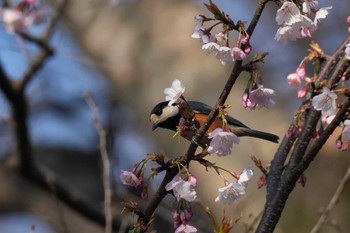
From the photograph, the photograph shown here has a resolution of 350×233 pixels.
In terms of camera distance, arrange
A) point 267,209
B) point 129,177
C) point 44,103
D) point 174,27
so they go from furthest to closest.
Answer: point 174,27 → point 44,103 → point 267,209 → point 129,177

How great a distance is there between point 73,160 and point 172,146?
93 centimetres

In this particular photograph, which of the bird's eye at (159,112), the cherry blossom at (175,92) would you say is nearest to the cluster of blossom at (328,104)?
the cherry blossom at (175,92)

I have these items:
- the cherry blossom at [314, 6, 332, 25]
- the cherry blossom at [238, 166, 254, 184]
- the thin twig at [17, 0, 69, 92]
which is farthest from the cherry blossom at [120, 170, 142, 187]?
the thin twig at [17, 0, 69, 92]

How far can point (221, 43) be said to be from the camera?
1668 millimetres

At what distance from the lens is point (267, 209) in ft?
6.29

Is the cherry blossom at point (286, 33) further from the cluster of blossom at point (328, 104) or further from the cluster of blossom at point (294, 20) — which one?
the cluster of blossom at point (328, 104)

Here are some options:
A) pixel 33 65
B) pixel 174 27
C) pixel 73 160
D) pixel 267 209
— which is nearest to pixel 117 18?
pixel 174 27

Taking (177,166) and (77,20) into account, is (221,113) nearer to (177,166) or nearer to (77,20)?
(177,166)

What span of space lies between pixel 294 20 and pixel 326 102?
8.8 inches

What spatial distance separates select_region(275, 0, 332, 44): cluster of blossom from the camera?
5.13 ft

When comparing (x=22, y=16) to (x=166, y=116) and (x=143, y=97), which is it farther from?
(x=143, y=97)

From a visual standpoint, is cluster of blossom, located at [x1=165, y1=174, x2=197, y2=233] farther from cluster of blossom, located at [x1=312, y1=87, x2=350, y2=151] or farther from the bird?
the bird

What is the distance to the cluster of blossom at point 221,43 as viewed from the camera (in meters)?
1.57

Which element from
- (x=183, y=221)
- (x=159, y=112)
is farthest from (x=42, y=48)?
(x=183, y=221)
